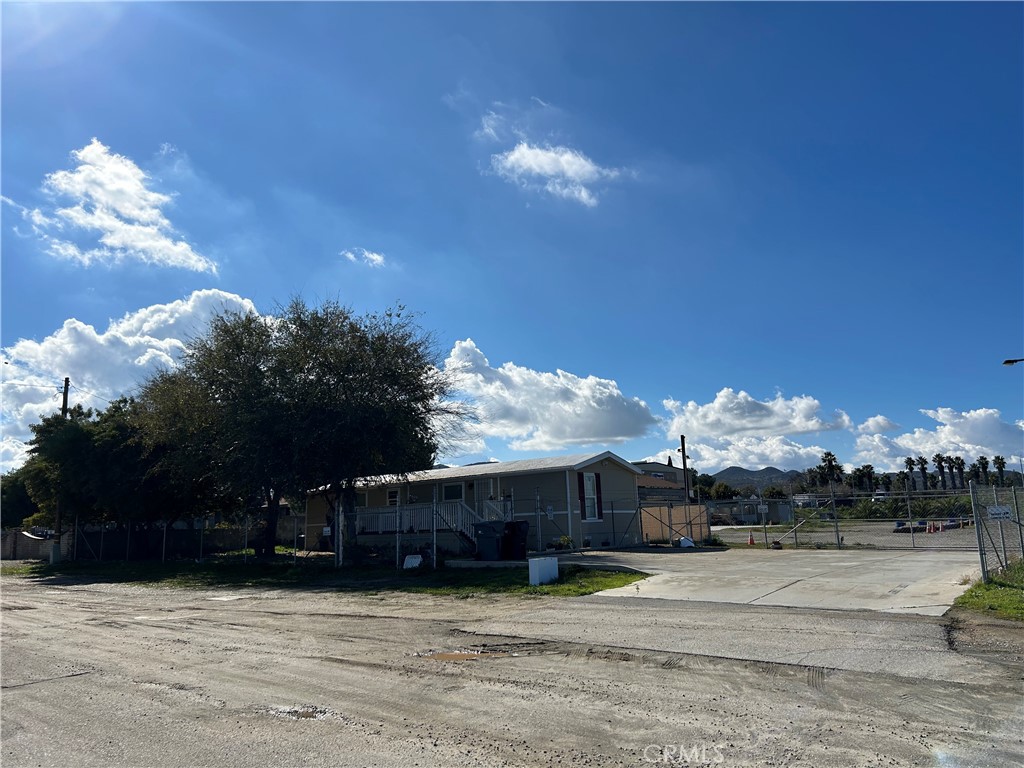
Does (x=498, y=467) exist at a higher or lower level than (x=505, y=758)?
higher

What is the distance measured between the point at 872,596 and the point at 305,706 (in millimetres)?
10471

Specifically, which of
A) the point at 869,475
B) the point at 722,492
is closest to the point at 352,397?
the point at 722,492

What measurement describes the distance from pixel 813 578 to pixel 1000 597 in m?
4.74

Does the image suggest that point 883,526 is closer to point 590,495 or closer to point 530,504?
point 590,495

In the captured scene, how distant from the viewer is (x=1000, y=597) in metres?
11.5

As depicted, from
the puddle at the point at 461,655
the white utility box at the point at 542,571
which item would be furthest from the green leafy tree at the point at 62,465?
the puddle at the point at 461,655

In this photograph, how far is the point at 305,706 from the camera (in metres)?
7.04

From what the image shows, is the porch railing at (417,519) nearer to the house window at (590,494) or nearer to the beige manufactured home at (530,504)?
the beige manufactured home at (530,504)

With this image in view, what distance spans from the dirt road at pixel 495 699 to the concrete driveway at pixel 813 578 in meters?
1.59

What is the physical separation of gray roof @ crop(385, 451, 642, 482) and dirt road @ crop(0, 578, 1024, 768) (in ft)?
48.9

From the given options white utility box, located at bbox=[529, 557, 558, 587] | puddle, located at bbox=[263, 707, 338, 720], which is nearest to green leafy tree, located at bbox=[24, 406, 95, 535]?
white utility box, located at bbox=[529, 557, 558, 587]

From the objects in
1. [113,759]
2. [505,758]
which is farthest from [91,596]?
[505,758]

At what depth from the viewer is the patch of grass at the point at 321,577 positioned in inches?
660

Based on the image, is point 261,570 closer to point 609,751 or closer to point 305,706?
point 305,706
